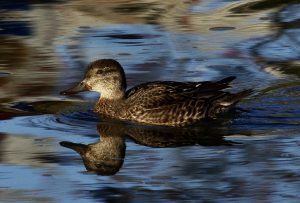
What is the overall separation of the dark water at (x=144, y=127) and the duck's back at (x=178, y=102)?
20 cm

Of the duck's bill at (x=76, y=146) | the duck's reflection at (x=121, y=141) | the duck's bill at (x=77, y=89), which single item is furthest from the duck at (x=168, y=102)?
the duck's bill at (x=76, y=146)

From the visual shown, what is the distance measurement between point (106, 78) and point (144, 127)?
921mm

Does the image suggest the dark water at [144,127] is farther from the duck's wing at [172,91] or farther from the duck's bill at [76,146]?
the duck's wing at [172,91]

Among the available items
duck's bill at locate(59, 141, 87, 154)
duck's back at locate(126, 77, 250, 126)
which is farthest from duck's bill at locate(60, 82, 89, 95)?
duck's bill at locate(59, 141, 87, 154)

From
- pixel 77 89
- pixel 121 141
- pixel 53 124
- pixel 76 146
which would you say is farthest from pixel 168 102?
pixel 76 146

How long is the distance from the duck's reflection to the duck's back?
0.29 metres

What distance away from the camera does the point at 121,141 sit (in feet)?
34.9

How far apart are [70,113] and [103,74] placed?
0.62m

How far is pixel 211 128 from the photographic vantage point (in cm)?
1126

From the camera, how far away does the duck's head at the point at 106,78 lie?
12164 mm

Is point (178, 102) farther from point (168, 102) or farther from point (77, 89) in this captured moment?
point (77, 89)

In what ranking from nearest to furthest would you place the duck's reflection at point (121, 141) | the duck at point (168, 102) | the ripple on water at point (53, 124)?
the duck's reflection at point (121, 141) < the ripple on water at point (53, 124) < the duck at point (168, 102)

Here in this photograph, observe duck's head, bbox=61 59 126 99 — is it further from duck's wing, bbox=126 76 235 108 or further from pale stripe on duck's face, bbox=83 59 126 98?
duck's wing, bbox=126 76 235 108

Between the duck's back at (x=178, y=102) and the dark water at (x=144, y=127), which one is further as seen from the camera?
the duck's back at (x=178, y=102)
